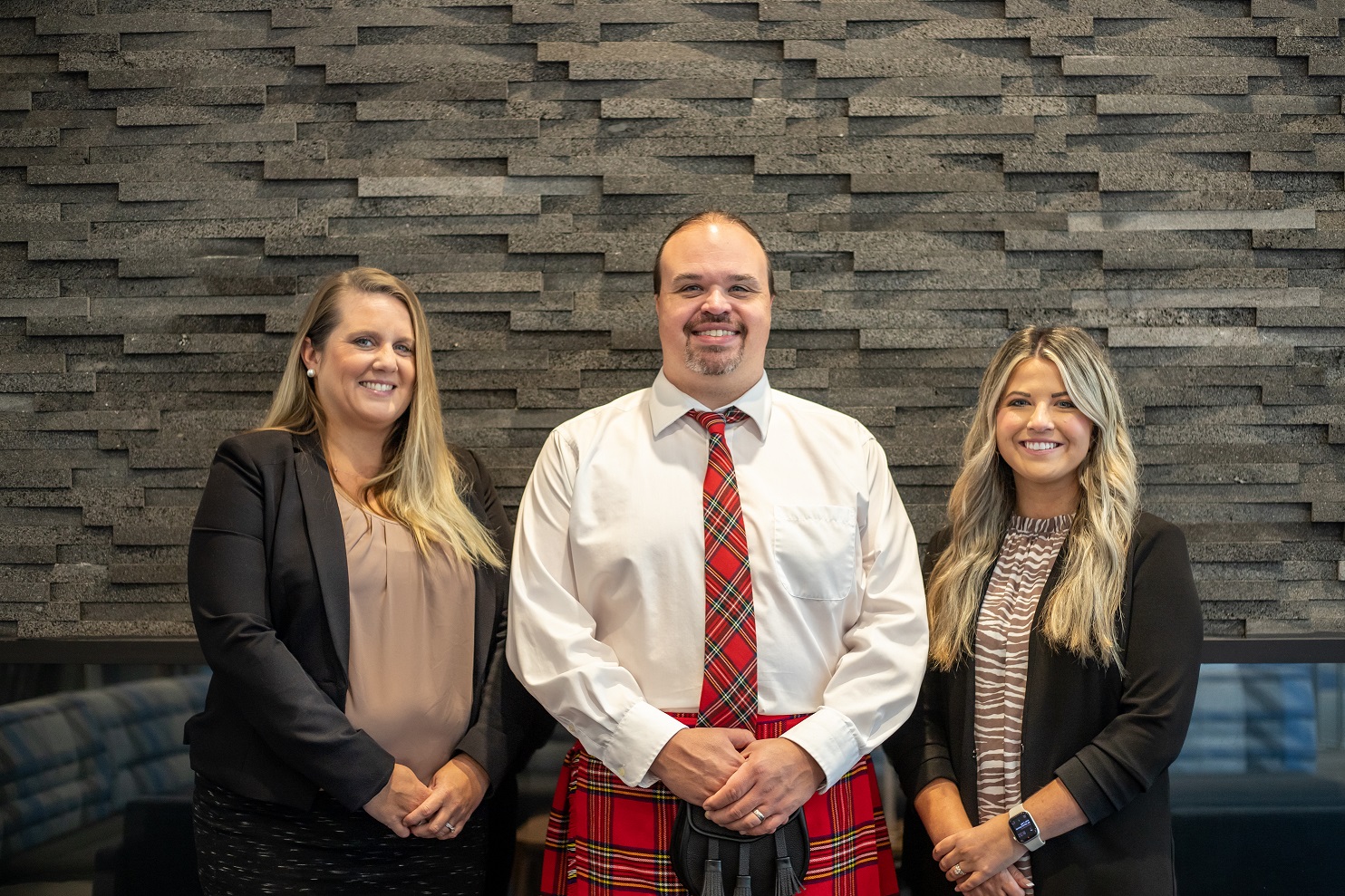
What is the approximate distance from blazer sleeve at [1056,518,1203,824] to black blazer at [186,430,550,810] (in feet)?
3.55

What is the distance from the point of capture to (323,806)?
1836 mm

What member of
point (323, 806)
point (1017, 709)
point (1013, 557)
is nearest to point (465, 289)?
point (323, 806)

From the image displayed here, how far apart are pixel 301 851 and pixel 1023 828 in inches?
51.6

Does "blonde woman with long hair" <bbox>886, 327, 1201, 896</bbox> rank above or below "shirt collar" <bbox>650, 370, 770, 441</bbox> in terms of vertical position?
below

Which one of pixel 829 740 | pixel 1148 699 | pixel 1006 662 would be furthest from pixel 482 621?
pixel 1148 699

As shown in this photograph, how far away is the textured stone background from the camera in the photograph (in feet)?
7.85

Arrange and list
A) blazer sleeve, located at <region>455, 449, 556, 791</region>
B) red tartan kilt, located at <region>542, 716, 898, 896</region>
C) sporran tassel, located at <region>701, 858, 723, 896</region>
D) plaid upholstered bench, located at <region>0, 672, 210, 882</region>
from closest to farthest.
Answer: sporran tassel, located at <region>701, 858, 723, 896</region>, red tartan kilt, located at <region>542, 716, 898, 896</region>, blazer sleeve, located at <region>455, 449, 556, 791</region>, plaid upholstered bench, located at <region>0, 672, 210, 882</region>

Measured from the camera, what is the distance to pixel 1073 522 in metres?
1.88

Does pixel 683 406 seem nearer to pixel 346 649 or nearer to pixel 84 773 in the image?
pixel 346 649

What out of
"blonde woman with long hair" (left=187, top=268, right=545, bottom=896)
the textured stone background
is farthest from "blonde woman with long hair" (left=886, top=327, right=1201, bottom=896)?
"blonde woman with long hair" (left=187, top=268, right=545, bottom=896)

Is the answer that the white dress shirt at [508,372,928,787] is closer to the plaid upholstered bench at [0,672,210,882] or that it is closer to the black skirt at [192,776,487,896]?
the black skirt at [192,776,487,896]

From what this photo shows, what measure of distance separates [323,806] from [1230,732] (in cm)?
199

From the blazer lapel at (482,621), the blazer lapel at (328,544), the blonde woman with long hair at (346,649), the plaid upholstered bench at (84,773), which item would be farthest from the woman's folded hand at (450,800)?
the plaid upholstered bench at (84,773)

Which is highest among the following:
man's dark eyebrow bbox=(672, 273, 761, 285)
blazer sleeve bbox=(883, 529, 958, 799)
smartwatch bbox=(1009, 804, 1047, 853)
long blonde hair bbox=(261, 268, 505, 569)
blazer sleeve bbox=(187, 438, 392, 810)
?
man's dark eyebrow bbox=(672, 273, 761, 285)
